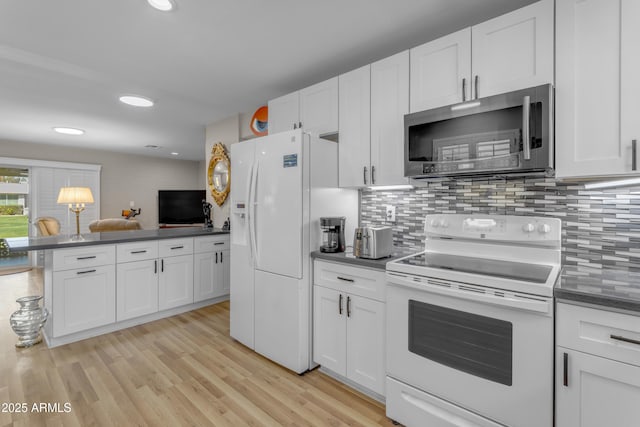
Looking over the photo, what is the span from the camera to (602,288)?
4.23 ft

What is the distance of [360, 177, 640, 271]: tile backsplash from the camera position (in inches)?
64.6

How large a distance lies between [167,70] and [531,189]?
307 centimetres

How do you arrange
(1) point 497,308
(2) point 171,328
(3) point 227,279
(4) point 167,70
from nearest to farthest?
(1) point 497,308, (4) point 167,70, (2) point 171,328, (3) point 227,279

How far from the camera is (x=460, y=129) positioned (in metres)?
1.77

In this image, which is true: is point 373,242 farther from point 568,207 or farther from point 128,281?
point 128,281

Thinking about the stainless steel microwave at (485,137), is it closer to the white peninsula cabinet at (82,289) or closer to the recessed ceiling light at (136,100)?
the white peninsula cabinet at (82,289)

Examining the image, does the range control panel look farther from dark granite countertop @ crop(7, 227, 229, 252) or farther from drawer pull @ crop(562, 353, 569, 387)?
dark granite countertop @ crop(7, 227, 229, 252)

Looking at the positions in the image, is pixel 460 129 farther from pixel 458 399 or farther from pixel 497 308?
pixel 458 399

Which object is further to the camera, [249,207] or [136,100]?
[136,100]

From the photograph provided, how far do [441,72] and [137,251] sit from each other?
3.23 meters

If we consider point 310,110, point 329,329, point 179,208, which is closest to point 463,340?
point 329,329

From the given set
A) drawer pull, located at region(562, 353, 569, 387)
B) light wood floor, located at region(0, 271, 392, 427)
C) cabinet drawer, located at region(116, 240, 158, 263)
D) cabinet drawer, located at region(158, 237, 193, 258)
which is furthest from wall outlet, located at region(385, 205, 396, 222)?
cabinet drawer, located at region(116, 240, 158, 263)

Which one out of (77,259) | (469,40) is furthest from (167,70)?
(469,40)

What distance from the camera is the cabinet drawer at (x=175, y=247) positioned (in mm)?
3379
